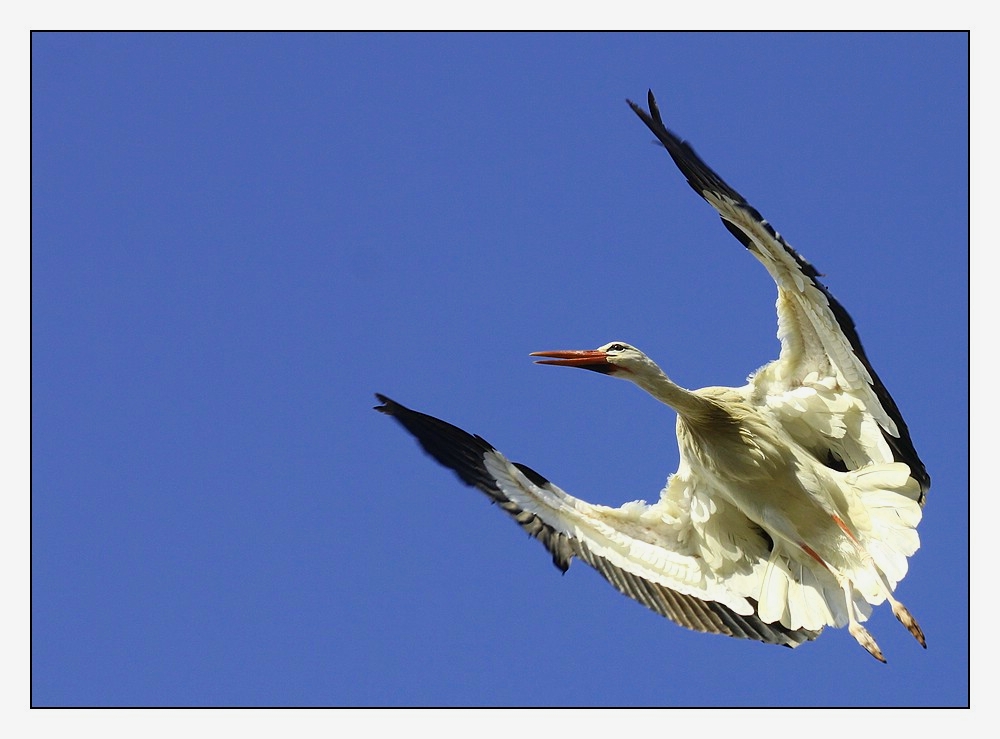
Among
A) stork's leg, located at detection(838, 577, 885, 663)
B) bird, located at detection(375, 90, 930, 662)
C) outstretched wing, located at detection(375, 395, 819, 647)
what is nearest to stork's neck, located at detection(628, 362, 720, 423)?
bird, located at detection(375, 90, 930, 662)

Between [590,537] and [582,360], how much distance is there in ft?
4.50

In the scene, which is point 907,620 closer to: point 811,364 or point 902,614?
point 902,614

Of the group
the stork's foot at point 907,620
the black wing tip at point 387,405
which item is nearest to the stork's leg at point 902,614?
the stork's foot at point 907,620

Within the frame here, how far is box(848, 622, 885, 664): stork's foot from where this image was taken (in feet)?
32.4

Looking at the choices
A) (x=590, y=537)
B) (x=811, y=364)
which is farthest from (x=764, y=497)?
(x=590, y=537)

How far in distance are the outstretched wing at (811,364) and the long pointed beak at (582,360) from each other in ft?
3.92

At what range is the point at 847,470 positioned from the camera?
35.6ft

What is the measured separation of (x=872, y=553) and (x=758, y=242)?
246 cm

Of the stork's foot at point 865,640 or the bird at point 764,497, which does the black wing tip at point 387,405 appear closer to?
the bird at point 764,497

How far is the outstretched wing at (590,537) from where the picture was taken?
10.6 meters

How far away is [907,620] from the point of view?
9.91 meters

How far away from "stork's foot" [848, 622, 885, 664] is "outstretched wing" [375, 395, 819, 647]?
714 millimetres
